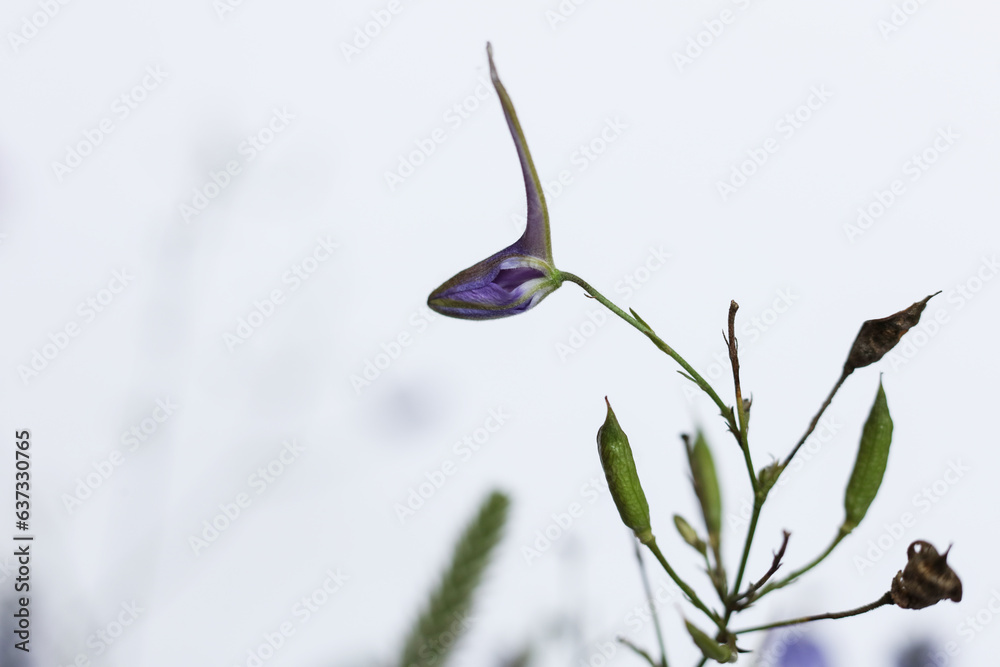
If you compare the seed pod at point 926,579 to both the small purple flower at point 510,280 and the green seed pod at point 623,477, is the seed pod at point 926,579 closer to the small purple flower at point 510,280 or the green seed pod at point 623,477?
the green seed pod at point 623,477

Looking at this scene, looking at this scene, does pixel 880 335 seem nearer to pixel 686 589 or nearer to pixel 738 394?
pixel 738 394

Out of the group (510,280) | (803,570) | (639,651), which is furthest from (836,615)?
(510,280)

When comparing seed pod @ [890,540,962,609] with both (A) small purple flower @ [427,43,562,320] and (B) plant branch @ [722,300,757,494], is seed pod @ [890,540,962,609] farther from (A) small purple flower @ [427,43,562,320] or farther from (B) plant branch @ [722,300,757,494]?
(A) small purple flower @ [427,43,562,320]

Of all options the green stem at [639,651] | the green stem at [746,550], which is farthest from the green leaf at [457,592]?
the green stem at [746,550]

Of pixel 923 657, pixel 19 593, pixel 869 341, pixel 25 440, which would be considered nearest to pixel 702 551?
pixel 869 341

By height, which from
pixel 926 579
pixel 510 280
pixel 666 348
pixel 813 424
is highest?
pixel 510 280

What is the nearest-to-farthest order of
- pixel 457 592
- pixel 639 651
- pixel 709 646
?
pixel 709 646, pixel 639 651, pixel 457 592

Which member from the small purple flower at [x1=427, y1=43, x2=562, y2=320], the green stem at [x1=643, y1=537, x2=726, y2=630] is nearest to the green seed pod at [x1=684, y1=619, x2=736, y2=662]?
the green stem at [x1=643, y1=537, x2=726, y2=630]
